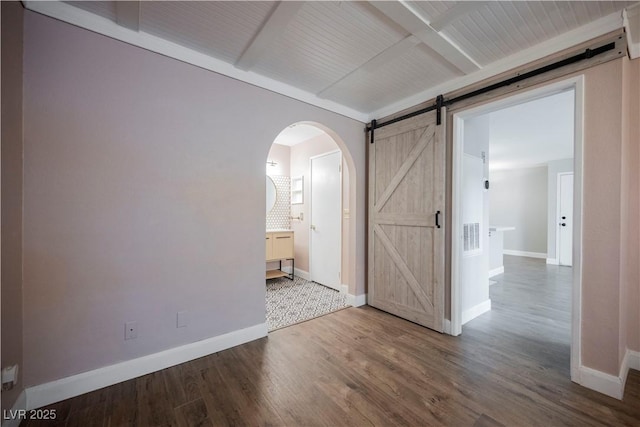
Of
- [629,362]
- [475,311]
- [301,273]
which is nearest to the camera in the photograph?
[629,362]

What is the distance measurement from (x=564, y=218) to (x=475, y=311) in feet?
17.5

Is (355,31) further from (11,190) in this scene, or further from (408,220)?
(11,190)

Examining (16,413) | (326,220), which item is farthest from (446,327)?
(16,413)

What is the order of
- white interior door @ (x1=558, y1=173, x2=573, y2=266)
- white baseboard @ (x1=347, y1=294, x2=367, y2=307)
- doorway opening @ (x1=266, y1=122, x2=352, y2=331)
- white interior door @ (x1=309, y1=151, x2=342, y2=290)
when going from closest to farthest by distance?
white baseboard @ (x1=347, y1=294, x2=367, y2=307), doorway opening @ (x1=266, y1=122, x2=352, y2=331), white interior door @ (x1=309, y1=151, x2=342, y2=290), white interior door @ (x1=558, y1=173, x2=573, y2=266)

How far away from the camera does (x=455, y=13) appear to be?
5.53 ft

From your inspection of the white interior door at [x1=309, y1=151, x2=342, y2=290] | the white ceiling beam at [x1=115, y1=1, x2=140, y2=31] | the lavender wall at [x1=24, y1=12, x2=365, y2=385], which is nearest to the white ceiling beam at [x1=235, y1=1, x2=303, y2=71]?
the lavender wall at [x1=24, y1=12, x2=365, y2=385]

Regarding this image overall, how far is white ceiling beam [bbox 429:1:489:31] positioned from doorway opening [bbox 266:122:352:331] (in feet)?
5.10

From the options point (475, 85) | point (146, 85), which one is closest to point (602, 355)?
point (475, 85)

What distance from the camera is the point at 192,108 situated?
6.99 ft

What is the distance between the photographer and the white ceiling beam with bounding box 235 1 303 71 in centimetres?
164

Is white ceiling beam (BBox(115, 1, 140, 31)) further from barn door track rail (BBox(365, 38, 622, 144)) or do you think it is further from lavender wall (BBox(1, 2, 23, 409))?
barn door track rail (BBox(365, 38, 622, 144))

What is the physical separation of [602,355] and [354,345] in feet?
5.66

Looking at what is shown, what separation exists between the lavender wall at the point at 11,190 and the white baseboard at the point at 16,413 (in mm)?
32

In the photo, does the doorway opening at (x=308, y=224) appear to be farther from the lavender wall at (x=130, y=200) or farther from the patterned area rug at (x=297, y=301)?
the lavender wall at (x=130, y=200)
